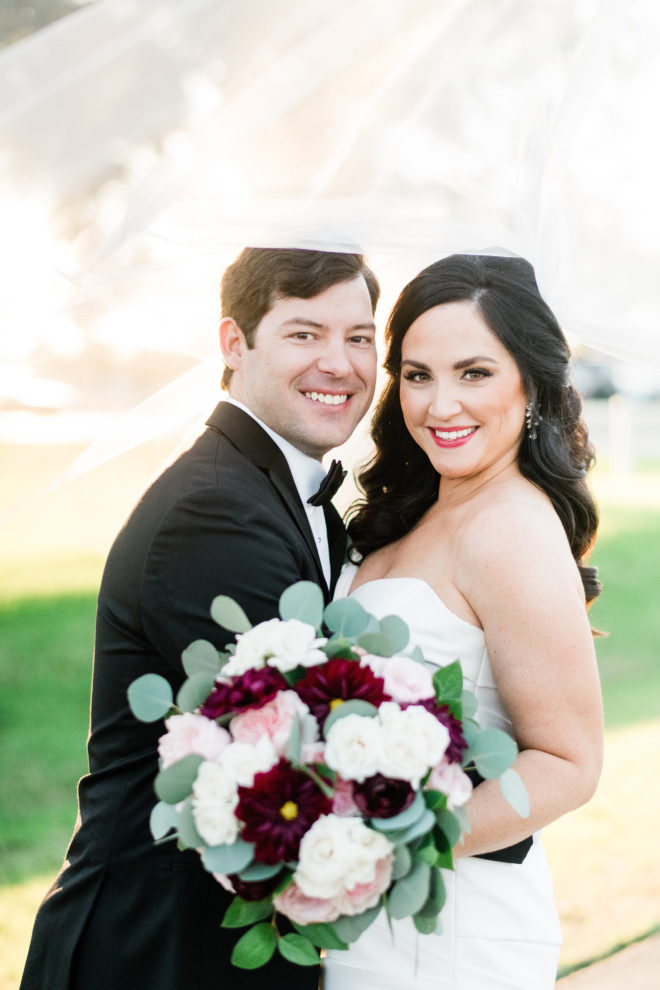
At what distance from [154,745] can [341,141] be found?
157 centimetres

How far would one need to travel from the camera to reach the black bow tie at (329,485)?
122 inches

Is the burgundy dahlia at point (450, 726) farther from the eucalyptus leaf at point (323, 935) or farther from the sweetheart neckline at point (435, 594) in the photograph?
the sweetheart neckline at point (435, 594)

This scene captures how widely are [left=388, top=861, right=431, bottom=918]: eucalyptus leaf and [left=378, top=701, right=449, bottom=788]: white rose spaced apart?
0.54ft

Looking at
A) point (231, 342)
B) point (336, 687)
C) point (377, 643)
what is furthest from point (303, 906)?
point (231, 342)

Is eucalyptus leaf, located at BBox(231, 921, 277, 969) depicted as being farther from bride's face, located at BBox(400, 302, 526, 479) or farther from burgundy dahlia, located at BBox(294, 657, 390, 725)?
bride's face, located at BBox(400, 302, 526, 479)

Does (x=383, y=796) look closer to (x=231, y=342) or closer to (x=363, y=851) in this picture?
(x=363, y=851)

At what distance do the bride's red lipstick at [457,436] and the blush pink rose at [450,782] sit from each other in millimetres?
1259

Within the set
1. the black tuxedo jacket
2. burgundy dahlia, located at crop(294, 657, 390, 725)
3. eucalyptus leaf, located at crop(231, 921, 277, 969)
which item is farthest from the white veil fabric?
eucalyptus leaf, located at crop(231, 921, 277, 969)

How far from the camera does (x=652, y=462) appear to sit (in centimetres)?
2486

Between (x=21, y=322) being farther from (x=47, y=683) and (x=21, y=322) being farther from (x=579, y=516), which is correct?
(x=47, y=683)

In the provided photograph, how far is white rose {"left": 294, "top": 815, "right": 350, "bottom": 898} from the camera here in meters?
1.71

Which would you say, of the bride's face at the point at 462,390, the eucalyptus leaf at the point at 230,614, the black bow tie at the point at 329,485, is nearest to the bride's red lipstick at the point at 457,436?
the bride's face at the point at 462,390

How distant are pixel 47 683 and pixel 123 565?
7.52 m

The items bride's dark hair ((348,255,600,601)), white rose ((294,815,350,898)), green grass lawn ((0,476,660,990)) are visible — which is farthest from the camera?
green grass lawn ((0,476,660,990))
